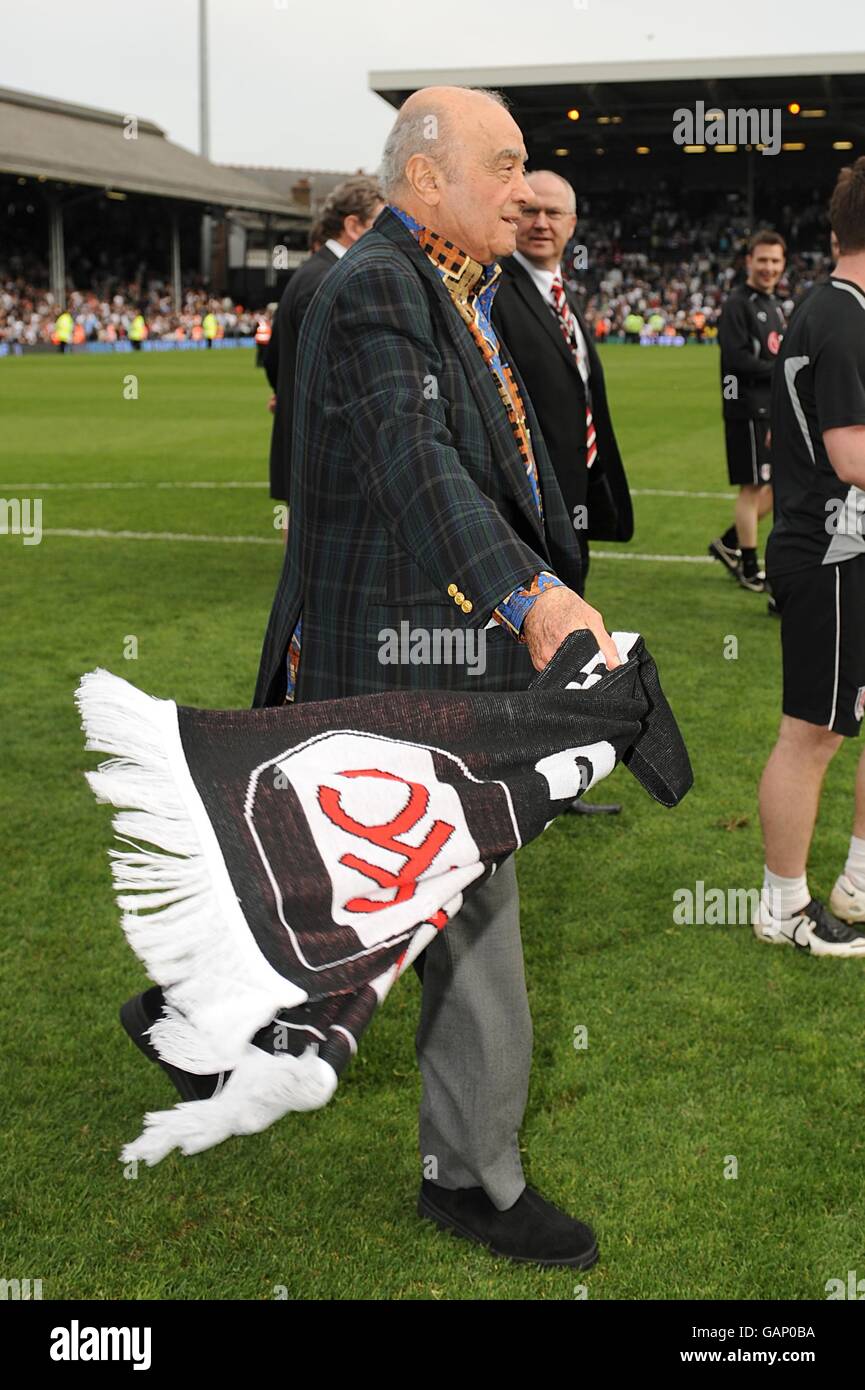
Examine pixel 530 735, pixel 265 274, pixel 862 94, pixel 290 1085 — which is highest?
pixel 862 94

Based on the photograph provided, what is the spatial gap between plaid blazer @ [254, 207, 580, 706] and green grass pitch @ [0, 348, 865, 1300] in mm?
1146

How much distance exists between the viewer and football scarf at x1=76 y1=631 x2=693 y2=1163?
217cm

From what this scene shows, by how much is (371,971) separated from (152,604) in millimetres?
7231

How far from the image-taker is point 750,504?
9.69 m

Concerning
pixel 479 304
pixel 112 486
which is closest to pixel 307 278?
pixel 479 304

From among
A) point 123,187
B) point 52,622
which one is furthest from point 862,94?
point 52,622

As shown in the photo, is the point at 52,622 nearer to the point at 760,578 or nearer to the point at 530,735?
the point at 760,578

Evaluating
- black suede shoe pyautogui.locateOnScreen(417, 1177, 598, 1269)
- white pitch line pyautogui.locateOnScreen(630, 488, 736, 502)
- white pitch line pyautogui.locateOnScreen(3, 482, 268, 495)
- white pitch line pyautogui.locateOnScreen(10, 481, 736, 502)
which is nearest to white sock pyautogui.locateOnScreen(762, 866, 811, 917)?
black suede shoe pyautogui.locateOnScreen(417, 1177, 598, 1269)

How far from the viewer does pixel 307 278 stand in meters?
6.93

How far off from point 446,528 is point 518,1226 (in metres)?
1.52

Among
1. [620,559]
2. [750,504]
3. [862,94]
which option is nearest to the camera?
[750,504]

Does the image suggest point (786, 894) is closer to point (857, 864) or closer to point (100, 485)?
point (857, 864)

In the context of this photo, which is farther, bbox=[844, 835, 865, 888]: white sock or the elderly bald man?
bbox=[844, 835, 865, 888]: white sock

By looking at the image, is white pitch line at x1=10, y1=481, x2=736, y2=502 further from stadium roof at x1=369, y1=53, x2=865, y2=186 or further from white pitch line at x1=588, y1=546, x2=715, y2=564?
stadium roof at x1=369, y1=53, x2=865, y2=186
